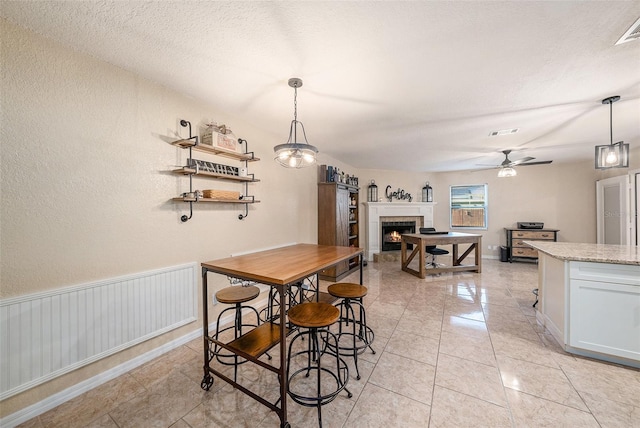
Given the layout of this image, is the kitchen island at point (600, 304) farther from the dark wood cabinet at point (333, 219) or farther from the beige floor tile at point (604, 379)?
the dark wood cabinet at point (333, 219)

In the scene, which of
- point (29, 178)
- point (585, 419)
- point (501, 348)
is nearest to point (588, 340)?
point (501, 348)

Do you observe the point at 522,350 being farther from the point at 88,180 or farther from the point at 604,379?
the point at 88,180

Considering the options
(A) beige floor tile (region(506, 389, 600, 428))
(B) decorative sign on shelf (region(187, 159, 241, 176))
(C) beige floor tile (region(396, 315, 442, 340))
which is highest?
(B) decorative sign on shelf (region(187, 159, 241, 176))

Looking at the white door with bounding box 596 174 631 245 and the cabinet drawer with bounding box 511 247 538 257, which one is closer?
the white door with bounding box 596 174 631 245

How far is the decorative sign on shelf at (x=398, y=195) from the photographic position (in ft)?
21.1

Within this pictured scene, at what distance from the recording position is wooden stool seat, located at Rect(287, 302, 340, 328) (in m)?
1.48

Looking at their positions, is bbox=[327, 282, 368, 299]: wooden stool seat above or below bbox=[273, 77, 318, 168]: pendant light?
below

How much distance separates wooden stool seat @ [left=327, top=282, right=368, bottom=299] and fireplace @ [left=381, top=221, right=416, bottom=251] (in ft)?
14.0

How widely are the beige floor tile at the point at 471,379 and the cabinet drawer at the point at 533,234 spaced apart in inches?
195

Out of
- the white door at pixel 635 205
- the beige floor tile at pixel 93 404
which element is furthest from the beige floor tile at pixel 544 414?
the white door at pixel 635 205

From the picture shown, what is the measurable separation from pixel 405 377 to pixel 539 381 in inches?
40.0

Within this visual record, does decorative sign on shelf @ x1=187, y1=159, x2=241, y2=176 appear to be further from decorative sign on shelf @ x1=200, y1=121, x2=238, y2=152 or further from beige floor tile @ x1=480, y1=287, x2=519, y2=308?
beige floor tile @ x1=480, y1=287, x2=519, y2=308

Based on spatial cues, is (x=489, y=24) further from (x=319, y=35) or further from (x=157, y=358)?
(x=157, y=358)

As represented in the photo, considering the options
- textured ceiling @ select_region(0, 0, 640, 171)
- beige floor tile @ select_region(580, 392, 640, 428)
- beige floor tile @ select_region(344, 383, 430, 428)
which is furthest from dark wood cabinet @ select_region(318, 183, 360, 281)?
beige floor tile @ select_region(580, 392, 640, 428)
